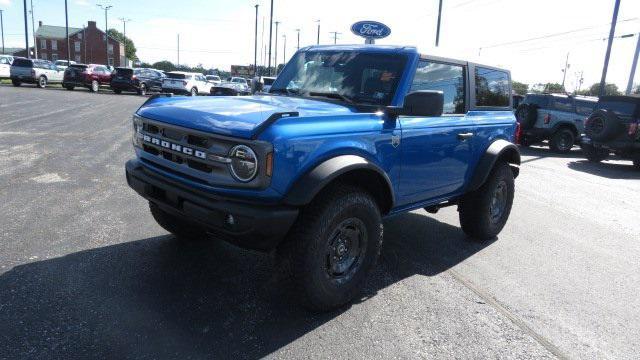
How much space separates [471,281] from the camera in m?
4.16

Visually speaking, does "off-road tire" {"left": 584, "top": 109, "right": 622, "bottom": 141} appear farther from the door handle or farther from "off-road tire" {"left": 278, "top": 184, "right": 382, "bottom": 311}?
"off-road tire" {"left": 278, "top": 184, "right": 382, "bottom": 311}

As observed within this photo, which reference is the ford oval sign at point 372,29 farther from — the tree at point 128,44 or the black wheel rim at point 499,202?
the tree at point 128,44

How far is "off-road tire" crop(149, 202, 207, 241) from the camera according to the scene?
432 centimetres

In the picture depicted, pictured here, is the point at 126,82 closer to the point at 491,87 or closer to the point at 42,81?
the point at 42,81

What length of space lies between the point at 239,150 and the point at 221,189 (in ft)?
1.00

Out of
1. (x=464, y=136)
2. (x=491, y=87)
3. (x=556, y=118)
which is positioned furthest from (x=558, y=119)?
(x=464, y=136)

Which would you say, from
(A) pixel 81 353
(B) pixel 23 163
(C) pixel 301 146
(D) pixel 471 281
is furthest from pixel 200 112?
(B) pixel 23 163

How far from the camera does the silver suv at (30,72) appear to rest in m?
27.0

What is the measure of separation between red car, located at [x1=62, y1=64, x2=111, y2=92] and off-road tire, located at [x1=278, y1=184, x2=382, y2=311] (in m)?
28.9

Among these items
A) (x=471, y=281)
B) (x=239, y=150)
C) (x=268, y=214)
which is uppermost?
(x=239, y=150)

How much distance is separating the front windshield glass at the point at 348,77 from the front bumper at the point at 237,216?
4.81ft

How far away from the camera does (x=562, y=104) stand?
15.4 metres

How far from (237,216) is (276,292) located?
1073mm

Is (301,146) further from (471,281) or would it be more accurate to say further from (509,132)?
(509,132)
